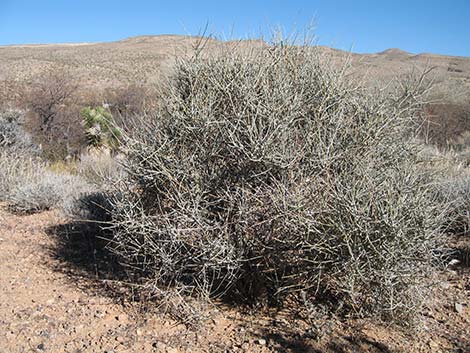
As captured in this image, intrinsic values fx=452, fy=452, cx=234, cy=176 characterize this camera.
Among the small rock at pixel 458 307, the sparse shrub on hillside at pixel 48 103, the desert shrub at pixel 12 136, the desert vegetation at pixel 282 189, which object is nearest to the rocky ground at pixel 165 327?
the small rock at pixel 458 307

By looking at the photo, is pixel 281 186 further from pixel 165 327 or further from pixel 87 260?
pixel 87 260

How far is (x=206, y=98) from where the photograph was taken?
375 cm

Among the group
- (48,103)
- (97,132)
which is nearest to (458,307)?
(97,132)

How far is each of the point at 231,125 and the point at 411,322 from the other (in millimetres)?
2029

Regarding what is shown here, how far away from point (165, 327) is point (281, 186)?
58.2 inches

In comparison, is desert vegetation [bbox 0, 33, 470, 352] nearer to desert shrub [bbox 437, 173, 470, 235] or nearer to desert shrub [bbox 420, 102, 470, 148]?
desert shrub [bbox 437, 173, 470, 235]

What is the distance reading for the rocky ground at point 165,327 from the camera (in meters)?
3.35

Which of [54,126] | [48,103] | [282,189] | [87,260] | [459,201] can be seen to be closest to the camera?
[282,189]

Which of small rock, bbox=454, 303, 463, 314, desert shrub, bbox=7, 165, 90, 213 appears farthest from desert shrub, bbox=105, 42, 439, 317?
desert shrub, bbox=7, 165, 90, 213

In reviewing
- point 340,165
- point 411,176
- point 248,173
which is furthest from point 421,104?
point 248,173

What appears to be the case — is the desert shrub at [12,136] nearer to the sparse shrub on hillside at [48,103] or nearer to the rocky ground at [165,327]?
the sparse shrub on hillside at [48,103]

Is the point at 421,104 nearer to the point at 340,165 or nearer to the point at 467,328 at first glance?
the point at 340,165

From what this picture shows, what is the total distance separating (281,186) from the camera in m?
3.33

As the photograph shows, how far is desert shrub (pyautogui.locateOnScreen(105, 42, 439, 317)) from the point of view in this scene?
10.3 feet
